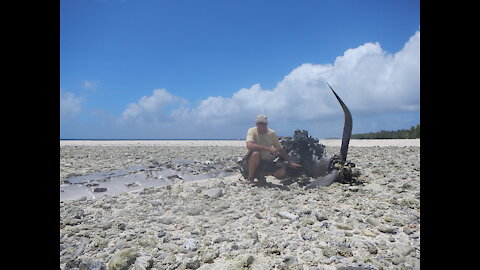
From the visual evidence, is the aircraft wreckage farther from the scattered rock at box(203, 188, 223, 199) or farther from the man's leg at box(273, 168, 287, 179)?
the scattered rock at box(203, 188, 223, 199)

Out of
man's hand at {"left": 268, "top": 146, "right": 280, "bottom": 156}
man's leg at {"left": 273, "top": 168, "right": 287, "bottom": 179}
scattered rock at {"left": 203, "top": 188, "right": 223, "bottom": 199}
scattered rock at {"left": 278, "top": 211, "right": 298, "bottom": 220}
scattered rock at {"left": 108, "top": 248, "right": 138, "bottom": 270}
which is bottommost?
scattered rock at {"left": 108, "top": 248, "right": 138, "bottom": 270}

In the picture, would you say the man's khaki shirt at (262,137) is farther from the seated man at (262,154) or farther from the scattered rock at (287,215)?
the scattered rock at (287,215)

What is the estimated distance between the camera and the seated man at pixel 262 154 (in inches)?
261

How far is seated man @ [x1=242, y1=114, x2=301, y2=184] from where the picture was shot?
6.64 meters

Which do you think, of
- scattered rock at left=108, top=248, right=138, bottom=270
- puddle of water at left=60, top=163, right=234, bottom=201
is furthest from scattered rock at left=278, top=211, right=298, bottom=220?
puddle of water at left=60, top=163, right=234, bottom=201

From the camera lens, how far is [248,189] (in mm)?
6250

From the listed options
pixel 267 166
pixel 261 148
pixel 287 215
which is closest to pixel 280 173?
pixel 267 166

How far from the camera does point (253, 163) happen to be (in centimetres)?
684

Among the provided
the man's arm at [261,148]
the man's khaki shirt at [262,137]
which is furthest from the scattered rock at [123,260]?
the man's khaki shirt at [262,137]

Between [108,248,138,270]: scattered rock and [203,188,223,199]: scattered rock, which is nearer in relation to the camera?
[108,248,138,270]: scattered rock
